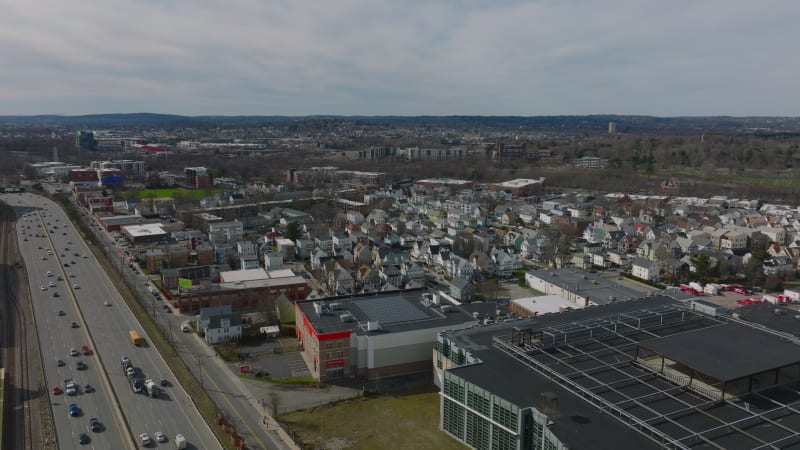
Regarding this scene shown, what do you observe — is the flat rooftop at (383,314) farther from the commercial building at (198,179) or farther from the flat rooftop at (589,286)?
the commercial building at (198,179)

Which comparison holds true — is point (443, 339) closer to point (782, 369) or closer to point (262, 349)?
point (262, 349)

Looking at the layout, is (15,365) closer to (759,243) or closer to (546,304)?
(546,304)

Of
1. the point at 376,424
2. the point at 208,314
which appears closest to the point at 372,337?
the point at 376,424

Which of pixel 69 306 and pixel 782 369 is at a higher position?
pixel 782 369

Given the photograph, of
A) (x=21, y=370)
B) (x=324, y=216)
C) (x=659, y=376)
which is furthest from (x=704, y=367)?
(x=324, y=216)

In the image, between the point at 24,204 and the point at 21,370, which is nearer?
the point at 21,370

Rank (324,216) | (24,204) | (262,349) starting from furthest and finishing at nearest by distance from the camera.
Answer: (24,204) < (324,216) < (262,349)
